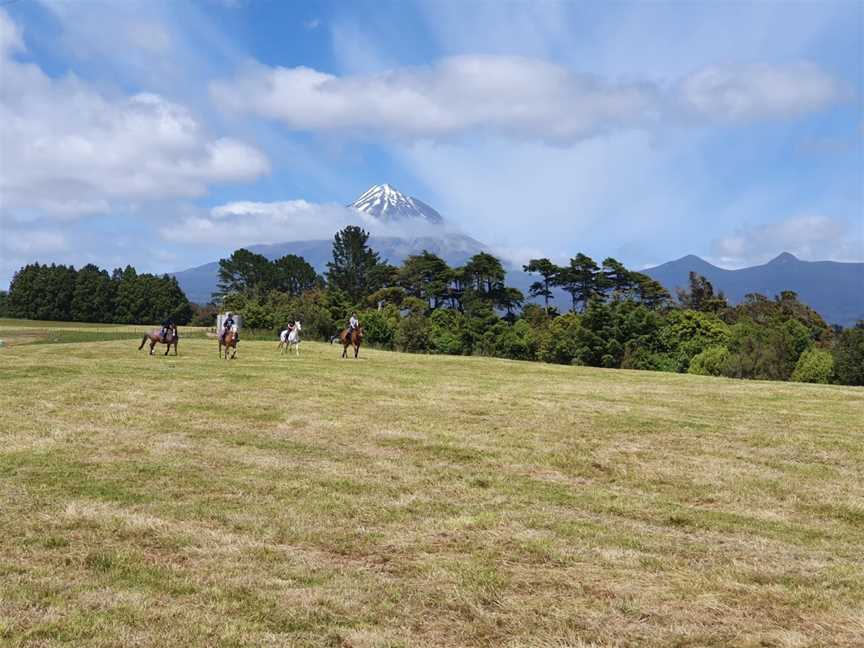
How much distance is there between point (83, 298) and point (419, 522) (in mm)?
146963

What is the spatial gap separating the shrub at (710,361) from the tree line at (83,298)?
352ft

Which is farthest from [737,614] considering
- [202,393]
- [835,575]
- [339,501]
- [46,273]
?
[46,273]

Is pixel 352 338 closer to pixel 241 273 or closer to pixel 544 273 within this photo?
pixel 544 273

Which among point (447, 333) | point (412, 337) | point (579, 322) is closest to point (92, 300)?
point (412, 337)

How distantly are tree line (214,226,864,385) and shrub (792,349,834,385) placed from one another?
0.10 metres

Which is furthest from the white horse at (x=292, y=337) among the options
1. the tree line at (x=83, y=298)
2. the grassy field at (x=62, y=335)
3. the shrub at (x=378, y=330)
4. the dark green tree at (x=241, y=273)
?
the dark green tree at (x=241, y=273)

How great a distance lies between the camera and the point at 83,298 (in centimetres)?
13912

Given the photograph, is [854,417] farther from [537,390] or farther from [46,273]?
[46,273]

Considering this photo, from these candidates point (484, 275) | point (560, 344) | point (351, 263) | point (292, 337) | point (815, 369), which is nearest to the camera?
point (292, 337)

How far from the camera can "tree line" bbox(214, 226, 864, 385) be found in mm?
69625

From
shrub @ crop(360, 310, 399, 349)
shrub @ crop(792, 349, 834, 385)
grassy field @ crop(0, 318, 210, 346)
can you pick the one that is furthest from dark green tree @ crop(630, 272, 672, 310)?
grassy field @ crop(0, 318, 210, 346)

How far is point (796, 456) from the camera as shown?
1512 cm

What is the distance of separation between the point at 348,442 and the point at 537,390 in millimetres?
11336

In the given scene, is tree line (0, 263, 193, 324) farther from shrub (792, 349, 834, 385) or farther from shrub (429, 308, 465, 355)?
shrub (792, 349, 834, 385)
